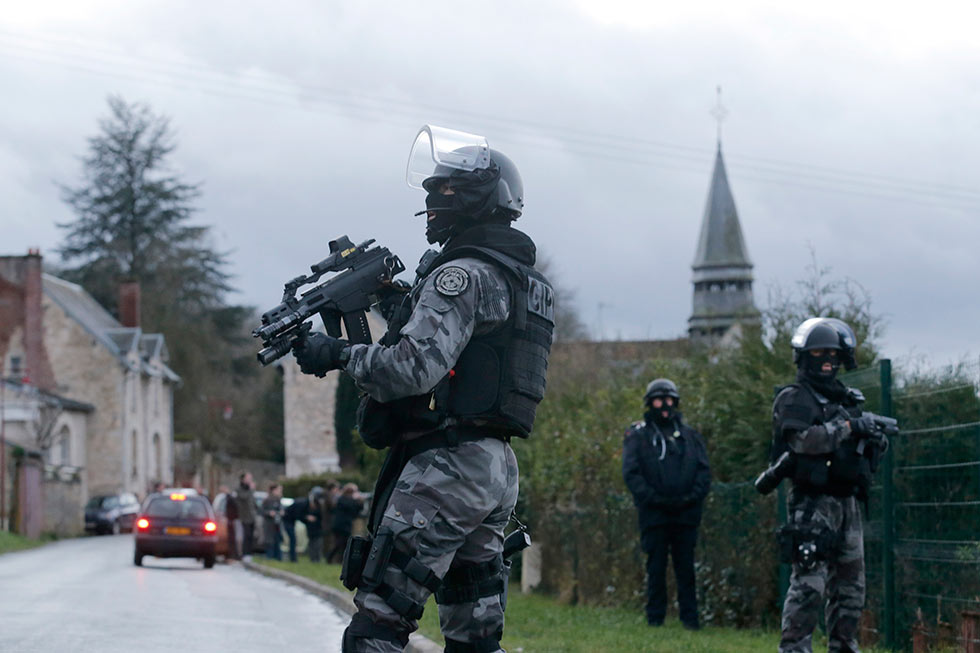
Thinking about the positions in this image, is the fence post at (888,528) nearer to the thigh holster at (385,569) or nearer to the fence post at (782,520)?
the fence post at (782,520)

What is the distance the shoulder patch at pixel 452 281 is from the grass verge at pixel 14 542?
31.2 metres

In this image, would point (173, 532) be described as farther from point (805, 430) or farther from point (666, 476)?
point (805, 430)

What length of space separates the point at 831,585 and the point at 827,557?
27 cm

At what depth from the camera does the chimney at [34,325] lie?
5816cm

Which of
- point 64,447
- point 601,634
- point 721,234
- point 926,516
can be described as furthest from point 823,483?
point 721,234

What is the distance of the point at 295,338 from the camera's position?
518 centimetres

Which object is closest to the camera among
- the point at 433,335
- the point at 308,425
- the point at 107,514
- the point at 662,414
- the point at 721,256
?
the point at 433,335

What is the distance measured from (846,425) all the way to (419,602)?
364cm

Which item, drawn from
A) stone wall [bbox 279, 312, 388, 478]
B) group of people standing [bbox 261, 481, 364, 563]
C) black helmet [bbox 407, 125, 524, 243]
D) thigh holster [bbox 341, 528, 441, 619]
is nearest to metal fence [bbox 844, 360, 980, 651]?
black helmet [bbox 407, 125, 524, 243]

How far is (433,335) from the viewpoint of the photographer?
5.05 metres

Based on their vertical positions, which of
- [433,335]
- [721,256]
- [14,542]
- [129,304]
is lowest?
[14,542]

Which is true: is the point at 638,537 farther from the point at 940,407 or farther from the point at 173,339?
the point at 173,339

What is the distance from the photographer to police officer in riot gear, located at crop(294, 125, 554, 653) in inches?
198

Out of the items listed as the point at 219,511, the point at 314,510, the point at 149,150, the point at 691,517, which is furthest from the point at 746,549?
the point at 149,150
